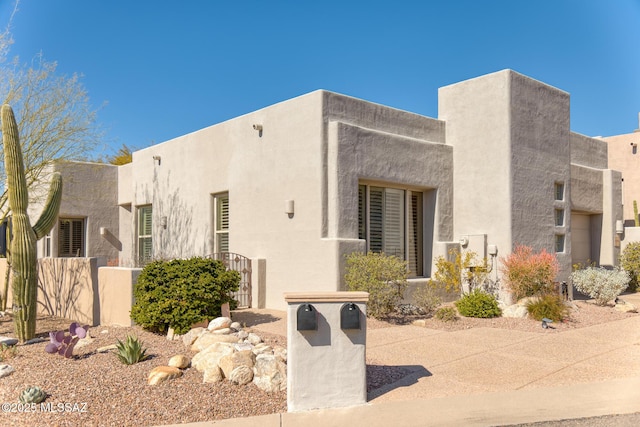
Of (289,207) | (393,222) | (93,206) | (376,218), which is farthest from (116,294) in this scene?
(93,206)

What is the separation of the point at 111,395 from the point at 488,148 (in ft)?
35.0

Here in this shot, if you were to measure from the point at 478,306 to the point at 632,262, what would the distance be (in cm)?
817

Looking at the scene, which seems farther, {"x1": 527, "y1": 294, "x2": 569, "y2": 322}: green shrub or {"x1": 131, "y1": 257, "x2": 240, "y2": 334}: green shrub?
{"x1": 527, "y1": 294, "x2": 569, "y2": 322}: green shrub

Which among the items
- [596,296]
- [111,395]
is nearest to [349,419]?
[111,395]

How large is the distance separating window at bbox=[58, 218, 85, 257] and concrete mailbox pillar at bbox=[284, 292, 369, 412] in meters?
15.3

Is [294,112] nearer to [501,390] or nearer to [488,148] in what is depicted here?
[488,148]

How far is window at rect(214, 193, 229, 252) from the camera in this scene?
47.2 feet

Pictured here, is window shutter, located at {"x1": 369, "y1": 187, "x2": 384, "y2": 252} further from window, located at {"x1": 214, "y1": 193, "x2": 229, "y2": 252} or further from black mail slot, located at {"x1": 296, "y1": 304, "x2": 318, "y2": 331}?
black mail slot, located at {"x1": 296, "y1": 304, "x2": 318, "y2": 331}

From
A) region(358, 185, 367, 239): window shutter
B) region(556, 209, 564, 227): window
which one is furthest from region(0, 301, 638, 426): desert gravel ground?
region(556, 209, 564, 227): window

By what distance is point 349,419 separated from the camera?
505cm

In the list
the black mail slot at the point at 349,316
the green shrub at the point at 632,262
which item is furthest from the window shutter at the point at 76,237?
the green shrub at the point at 632,262

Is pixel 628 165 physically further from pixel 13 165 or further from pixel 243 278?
pixel 13 165

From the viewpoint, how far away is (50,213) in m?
10.0

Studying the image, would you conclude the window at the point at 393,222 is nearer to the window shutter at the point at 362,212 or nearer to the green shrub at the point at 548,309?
the window shutter at the point at 362,212
